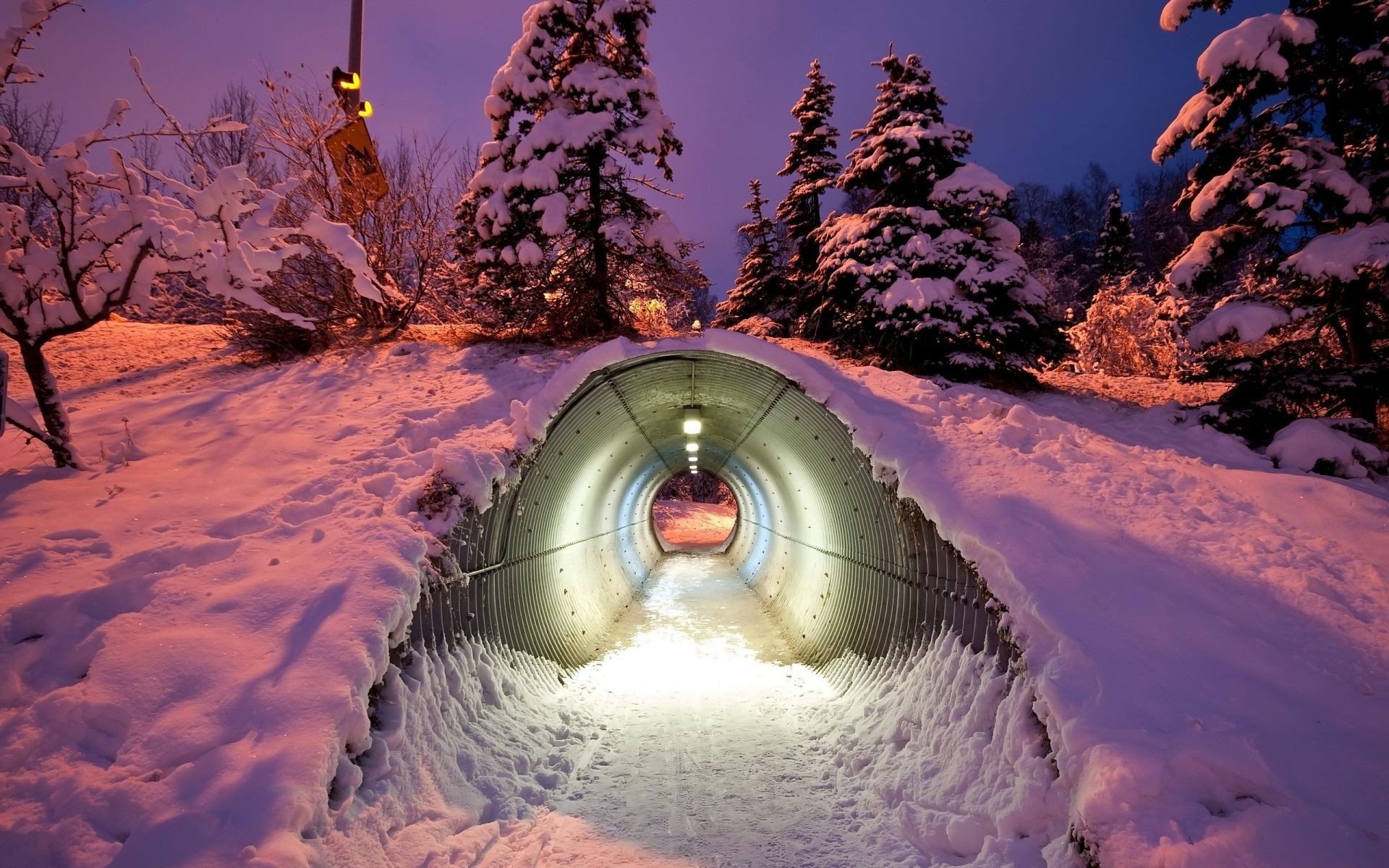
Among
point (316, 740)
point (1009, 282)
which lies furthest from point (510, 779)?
point (1009, 282)

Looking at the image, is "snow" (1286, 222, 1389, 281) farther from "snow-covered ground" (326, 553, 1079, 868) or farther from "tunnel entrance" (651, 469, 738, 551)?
"tunnel entrance" (651, 469, 738, 551)

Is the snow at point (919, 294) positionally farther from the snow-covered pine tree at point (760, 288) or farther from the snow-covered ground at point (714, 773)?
the snow-covered pine tree at point (760, 288)

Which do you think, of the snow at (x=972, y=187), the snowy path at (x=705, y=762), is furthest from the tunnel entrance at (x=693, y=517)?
the snowy path at (x=705, y=762)

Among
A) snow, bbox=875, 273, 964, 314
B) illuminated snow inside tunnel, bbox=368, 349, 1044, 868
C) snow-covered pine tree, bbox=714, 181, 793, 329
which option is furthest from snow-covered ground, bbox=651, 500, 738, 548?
illuminated snow inside tunnel, bbox=368, 349, 1044, 868

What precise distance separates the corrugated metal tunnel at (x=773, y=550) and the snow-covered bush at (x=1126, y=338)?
15989mm

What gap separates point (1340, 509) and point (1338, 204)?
4861 mm

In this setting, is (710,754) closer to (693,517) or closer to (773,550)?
(773,550)

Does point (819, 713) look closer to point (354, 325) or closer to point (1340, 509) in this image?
point (1340, 509)

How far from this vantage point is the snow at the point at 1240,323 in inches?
288

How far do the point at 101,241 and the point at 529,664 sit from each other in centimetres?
523

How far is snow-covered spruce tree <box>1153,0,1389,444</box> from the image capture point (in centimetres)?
704

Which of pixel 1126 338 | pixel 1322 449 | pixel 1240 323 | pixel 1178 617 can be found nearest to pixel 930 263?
pixel 1240 323

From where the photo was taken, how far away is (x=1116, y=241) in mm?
38719

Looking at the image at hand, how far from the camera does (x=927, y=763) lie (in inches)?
174
